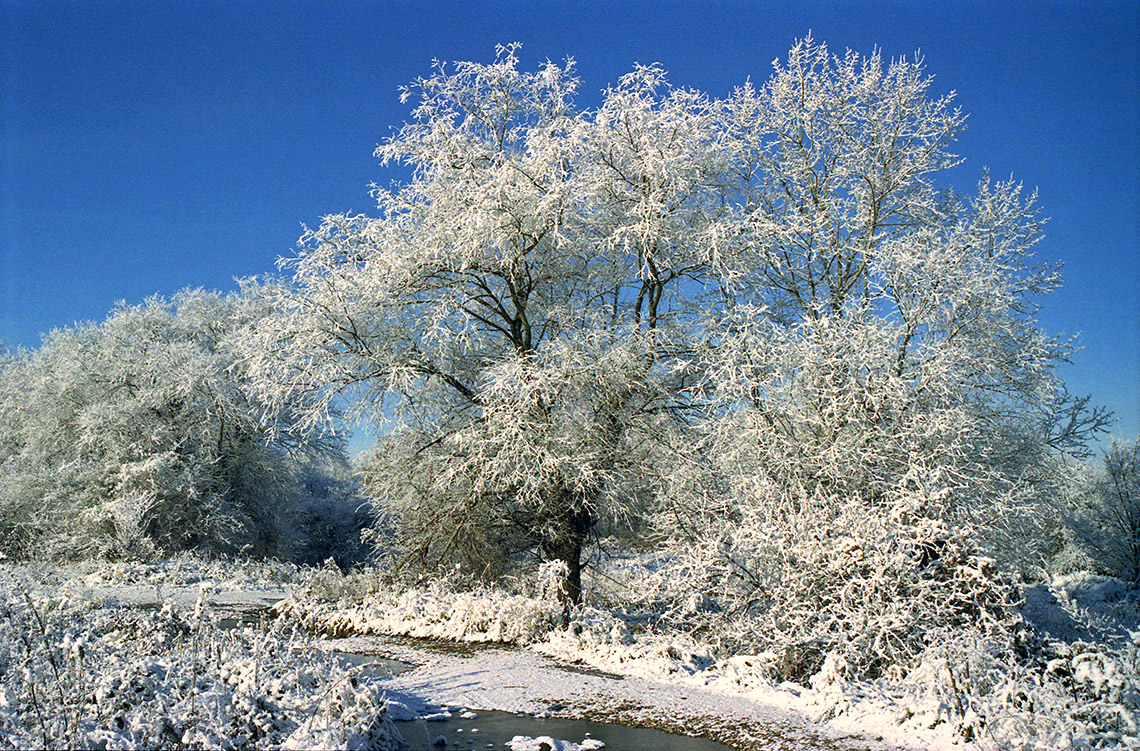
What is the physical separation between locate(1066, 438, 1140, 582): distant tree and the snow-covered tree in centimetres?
937

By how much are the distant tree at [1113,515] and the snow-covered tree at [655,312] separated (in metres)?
9.37

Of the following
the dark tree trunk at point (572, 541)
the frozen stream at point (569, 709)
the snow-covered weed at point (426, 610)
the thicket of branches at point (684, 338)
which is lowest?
the frozen stream at point (569, 709)

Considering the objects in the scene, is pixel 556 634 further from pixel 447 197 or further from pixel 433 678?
pixel 447 197

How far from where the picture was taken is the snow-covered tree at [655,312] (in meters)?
10.5

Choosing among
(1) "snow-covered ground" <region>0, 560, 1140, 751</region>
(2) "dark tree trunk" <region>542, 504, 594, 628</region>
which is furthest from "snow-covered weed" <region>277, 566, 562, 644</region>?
(2) "dark tree trunk" <region>542, 504, 594, 628</region>

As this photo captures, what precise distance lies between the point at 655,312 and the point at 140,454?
608 inches

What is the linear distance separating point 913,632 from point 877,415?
2958mm

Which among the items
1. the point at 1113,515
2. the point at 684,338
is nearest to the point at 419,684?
the point at 684,338

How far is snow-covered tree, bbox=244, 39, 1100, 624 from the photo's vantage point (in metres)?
10.5

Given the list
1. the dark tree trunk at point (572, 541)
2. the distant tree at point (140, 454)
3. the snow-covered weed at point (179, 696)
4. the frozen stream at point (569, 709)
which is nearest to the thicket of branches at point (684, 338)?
the dark tree trunk at point (572, 541)

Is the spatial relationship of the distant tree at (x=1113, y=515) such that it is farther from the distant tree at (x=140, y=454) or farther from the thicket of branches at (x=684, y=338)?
the distant tree at (x=140, y=454)

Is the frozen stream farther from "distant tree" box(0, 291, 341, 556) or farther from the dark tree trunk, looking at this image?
"distant tree" box(0, 291, 341, 556)

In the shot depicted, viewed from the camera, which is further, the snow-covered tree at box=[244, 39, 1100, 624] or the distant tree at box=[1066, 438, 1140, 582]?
the distant tree at box=[1066, 438, 1140, 582]

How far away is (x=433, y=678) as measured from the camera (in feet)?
27.5
